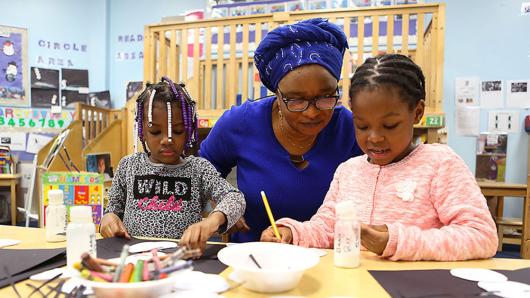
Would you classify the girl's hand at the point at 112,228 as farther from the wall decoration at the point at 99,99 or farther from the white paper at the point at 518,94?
the wall decoration at the point at 99,99

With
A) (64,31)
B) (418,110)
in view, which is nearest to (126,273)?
(418,110)

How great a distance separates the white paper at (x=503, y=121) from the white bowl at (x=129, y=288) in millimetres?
4156

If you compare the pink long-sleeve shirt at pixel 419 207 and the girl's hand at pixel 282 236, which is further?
the girl's hand at pixel 282 236

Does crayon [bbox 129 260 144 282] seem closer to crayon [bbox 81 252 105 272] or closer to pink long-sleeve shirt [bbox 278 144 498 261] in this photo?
crayon [bbox 81 252 105 272]

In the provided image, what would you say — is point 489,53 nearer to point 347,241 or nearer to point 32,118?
point 347,241

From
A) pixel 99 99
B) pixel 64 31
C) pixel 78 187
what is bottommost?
pixel 78 187

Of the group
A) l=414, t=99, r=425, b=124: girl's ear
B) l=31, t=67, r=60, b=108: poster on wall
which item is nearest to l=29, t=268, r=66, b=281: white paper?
l=414, t=99, r=425, b=124: girl's ear

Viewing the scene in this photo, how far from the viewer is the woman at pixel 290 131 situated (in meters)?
1.14

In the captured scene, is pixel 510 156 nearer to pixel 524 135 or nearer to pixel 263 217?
pixel 524 135

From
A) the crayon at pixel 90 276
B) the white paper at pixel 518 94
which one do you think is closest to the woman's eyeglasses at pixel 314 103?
the crayon at pixel 90 276

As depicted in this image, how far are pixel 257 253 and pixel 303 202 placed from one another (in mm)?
610

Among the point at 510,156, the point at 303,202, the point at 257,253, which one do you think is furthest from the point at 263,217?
the point at 510,156

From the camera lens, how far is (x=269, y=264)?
0.74m

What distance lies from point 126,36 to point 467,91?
4.08m
